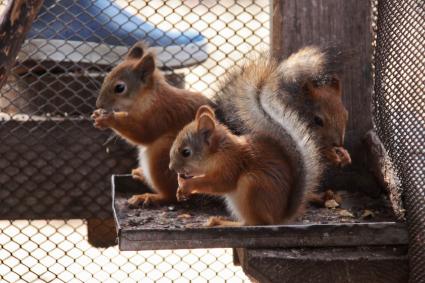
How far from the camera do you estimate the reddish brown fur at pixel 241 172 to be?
111 inches

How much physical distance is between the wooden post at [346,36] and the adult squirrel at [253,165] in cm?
52

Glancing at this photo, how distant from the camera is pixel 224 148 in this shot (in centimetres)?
288

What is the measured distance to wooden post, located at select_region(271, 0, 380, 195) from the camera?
343 centimetres

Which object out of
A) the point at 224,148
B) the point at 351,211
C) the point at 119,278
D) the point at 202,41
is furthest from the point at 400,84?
the point at 119,278

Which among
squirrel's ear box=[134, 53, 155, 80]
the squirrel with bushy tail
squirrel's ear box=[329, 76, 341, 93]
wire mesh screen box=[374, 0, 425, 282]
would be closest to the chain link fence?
wire mesh screen box=[374, 0, 425, 282]

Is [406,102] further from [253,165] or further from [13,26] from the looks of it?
[13,26]

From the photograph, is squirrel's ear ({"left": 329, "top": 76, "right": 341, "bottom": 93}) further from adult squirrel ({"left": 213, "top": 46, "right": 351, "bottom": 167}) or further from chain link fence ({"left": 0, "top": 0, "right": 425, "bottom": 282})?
chain link fence ({"left": 0, "top": 0, "right": 425, "bottom": 282})

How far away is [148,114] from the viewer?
329 centimetres

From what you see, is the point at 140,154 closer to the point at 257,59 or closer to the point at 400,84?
the point at 257,59

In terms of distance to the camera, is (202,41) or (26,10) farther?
(202,41)

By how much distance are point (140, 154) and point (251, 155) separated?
0.58m

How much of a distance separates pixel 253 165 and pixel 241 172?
0.04 m

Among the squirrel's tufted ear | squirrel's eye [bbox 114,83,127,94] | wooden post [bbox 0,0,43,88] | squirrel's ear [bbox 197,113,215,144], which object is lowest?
squirrel's eye [bbox 114,83,127,94]

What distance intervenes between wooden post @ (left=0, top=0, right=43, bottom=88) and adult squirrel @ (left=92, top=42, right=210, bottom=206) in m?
0.82
